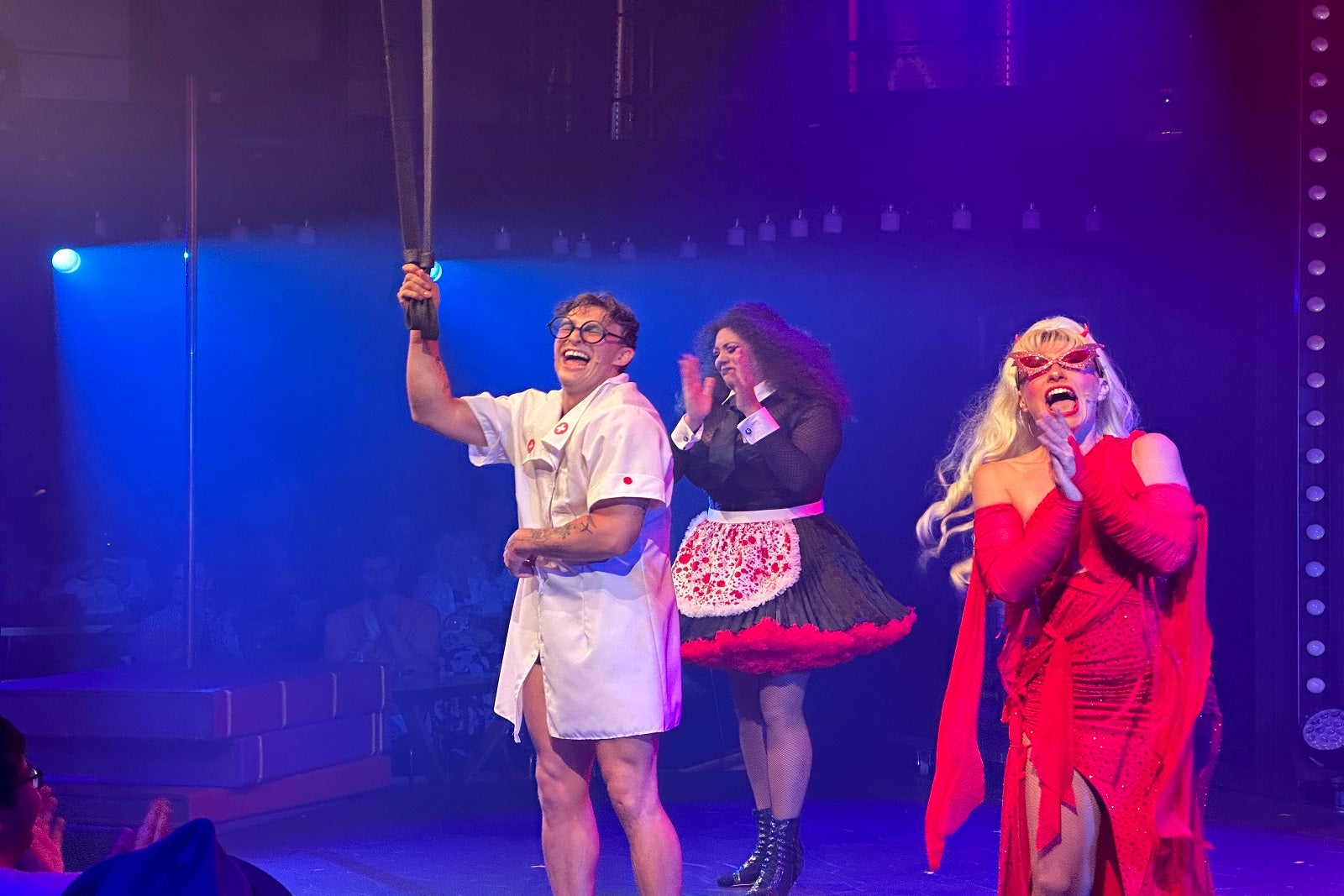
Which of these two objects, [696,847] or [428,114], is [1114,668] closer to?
[428,114]

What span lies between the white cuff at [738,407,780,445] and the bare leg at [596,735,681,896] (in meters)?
1.38

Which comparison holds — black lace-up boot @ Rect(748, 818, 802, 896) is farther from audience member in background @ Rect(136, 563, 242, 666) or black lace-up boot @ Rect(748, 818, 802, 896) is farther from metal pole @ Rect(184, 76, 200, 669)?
audience member in background @ Rect(136, 563, 242, 666)

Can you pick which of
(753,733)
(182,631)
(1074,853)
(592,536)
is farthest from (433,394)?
(182,631)

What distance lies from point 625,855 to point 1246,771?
10.3 ft

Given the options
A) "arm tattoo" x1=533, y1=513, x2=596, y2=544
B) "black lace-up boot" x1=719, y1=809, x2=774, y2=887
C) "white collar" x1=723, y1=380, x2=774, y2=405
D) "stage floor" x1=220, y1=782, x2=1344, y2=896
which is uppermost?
"white collar" x1=723, y1=380, x2=774, y2=405

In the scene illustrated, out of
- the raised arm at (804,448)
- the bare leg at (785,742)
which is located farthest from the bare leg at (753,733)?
the raised arm at (804,448)

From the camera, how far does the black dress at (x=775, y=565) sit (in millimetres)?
4398

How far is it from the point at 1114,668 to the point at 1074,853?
1.29ft

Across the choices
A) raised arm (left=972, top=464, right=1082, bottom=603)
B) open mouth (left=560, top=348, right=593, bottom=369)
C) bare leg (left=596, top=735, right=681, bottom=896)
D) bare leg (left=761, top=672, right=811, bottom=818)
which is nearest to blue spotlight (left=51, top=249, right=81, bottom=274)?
bare leg (left=761, top=672, right=811, bottom=818)

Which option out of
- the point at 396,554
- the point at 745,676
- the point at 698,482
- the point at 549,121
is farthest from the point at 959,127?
the point at 396,554

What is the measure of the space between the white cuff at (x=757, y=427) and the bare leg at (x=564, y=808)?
1323 millimetres

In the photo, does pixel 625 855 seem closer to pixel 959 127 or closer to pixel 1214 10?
pixel 959 127

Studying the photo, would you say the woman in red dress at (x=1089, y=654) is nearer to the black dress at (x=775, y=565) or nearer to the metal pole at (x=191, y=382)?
the black dress at (x=775, y=565)

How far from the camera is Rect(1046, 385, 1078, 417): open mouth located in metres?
3.02
